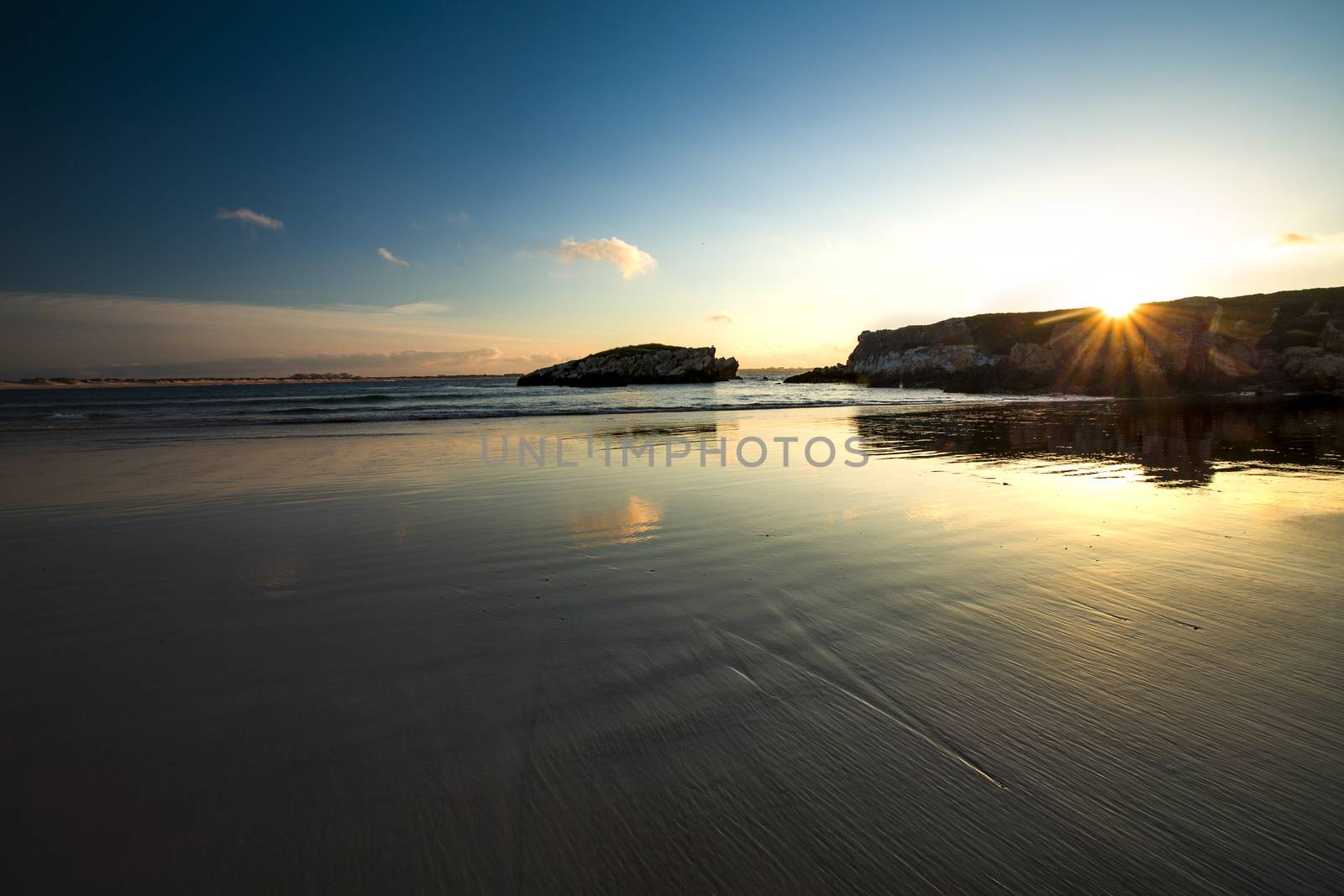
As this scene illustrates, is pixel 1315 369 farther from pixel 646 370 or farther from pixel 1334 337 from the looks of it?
pixel 646 370

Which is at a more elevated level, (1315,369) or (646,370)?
(646,370)

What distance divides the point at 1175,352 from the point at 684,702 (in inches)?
1967

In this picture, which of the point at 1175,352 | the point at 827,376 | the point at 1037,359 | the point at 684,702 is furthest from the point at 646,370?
the point at 684,702

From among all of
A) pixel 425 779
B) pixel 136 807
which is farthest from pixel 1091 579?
pixel 136 807

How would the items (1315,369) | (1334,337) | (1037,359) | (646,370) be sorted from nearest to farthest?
(1315,369)
(1334,337)
(1037,359)
(646,370)

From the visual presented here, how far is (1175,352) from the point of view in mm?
38656

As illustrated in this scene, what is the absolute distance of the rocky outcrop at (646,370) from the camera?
293ft

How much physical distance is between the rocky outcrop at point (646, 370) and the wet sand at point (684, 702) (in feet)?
272

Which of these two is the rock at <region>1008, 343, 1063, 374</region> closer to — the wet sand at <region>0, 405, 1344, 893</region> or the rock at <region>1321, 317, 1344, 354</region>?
the rock at <region>1321, 317, 1344, 354</region>

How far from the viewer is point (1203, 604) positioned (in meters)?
3.75

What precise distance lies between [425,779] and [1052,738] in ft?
8.37

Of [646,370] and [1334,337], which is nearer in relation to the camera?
[1334,337]

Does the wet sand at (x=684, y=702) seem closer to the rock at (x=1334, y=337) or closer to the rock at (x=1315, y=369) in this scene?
the rock at (x=1315, y=369)

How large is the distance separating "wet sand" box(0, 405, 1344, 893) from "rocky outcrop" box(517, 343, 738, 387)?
8290 cm
